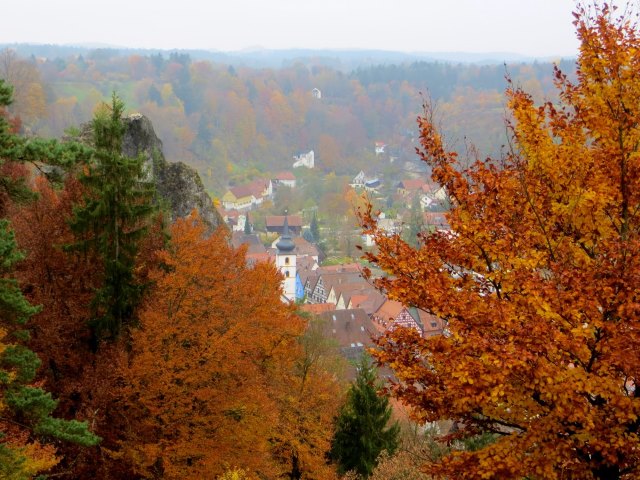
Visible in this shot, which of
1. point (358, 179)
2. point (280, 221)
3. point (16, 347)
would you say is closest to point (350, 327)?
point (16, 347)

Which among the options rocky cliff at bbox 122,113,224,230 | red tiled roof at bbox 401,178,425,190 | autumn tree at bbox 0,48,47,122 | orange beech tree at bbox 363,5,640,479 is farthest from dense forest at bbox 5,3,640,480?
red tiled roof at bbox 401,178,425,190

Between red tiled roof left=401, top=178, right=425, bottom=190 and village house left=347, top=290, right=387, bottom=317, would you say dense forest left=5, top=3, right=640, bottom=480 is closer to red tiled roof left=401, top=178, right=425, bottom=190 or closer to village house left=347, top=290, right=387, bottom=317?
village house left=347, top=290, right=387, bottom=317

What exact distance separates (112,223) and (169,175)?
1165 centimetres

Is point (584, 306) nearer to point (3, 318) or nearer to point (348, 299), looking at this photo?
point (3, 318)

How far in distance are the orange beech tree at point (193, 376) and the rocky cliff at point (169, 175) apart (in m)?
10.1

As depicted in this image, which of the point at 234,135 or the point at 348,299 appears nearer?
the point at 348,299

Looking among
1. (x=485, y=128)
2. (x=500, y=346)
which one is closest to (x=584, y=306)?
(x=500, y=346)

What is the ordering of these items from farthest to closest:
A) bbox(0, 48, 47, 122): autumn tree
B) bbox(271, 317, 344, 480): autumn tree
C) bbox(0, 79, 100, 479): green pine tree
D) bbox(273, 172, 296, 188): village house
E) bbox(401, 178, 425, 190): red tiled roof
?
bbox(273, 172, 296, 188): village house → bbox(401, 178, 425, 190): red tiled roof → bbox(0, 48, 47, 122): autumn tree → bbox(271, 317, 344, 480): autumn tree → bbox(0, 79, 100, 479): green pine tree

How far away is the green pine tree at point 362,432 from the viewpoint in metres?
21.0

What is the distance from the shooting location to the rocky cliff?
2616 cm

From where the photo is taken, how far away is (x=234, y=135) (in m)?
167

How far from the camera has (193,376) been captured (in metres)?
14.3

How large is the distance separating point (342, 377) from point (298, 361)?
11.2 m

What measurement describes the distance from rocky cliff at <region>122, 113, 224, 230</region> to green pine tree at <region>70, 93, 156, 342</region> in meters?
10.5
